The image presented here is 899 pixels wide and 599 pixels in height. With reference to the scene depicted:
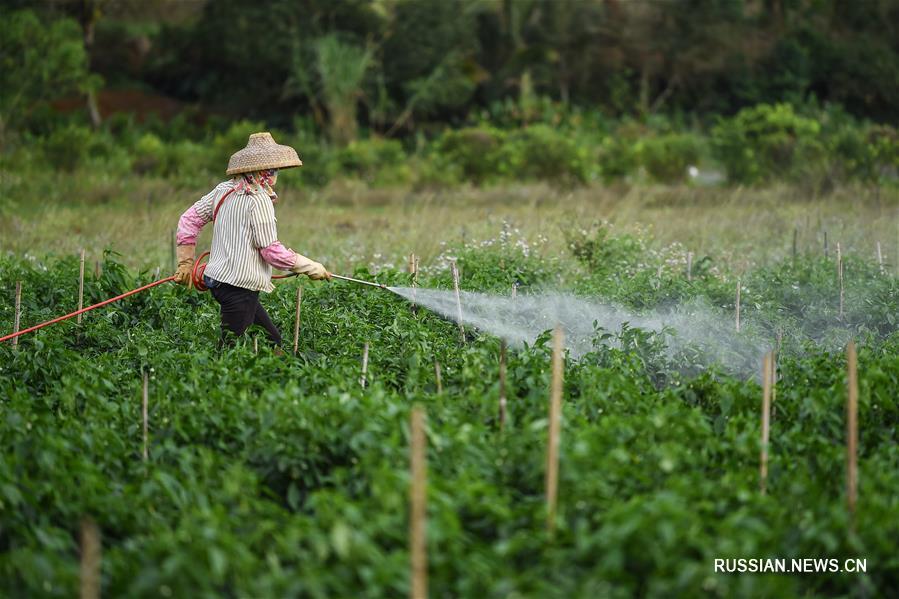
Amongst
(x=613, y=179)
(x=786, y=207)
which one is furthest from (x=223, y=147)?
(x=786, y=207)

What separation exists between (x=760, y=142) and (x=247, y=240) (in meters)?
13.5

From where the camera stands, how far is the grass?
11.5 m

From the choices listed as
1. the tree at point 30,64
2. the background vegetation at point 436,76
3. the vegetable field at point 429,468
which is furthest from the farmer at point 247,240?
the tree at point 30,64

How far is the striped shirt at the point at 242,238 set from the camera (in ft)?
21.5

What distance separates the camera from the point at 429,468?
427 centimetres

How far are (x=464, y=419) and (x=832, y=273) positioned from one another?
16.3 feet

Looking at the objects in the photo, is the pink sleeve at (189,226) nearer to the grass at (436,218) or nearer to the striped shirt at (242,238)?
the striped shirt at (242,238)

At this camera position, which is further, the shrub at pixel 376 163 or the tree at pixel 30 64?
the tree at pixel 30 64

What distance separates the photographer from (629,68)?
94.9ft

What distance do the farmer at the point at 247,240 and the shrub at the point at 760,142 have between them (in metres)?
12.7

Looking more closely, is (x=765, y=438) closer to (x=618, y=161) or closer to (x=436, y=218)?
(x=436, y=218)

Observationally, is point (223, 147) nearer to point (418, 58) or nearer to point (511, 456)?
point (418, 58)

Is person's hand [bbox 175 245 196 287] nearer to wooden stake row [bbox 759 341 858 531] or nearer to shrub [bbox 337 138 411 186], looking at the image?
wooden stake row [bbox 759 341 858 531]

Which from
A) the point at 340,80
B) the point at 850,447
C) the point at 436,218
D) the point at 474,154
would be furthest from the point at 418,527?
the point at 340,80
